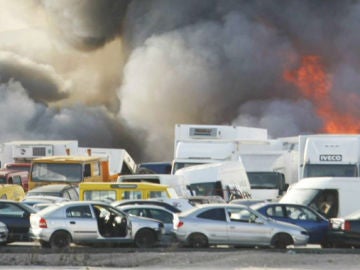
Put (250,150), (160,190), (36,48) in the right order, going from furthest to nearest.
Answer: (36,48), (250,150), (160,190)

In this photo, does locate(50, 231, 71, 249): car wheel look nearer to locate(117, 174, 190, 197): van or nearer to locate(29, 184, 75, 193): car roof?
locate(29, 184, 75, 193): car roof

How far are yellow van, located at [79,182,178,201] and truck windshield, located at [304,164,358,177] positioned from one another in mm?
6058

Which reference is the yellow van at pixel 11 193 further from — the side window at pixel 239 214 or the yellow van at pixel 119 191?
the side window at pixel 239 214

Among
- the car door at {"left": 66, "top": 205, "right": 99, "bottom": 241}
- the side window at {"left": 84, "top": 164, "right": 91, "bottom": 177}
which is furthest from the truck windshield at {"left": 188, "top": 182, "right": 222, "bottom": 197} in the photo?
the car door at {"left": 66, "top": 205, "right": 99, "bottom": 241}

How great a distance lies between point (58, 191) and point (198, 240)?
11.5 metres

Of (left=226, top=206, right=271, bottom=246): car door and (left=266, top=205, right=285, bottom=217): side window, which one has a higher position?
(left=266, top=205, right=285, bottom=217): side window

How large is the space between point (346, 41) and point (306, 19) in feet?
9.34

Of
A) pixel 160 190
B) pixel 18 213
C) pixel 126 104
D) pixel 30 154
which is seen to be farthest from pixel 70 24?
pixel 18 213

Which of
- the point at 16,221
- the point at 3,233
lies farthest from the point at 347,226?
the point at 3,233

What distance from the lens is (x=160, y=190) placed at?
35469mm

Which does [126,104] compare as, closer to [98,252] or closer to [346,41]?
[346,41]

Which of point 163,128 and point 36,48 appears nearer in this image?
point 163,128

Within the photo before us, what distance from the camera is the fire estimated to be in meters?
64.3

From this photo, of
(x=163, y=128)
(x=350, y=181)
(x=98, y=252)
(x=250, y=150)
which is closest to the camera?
(x=98, y=252)
